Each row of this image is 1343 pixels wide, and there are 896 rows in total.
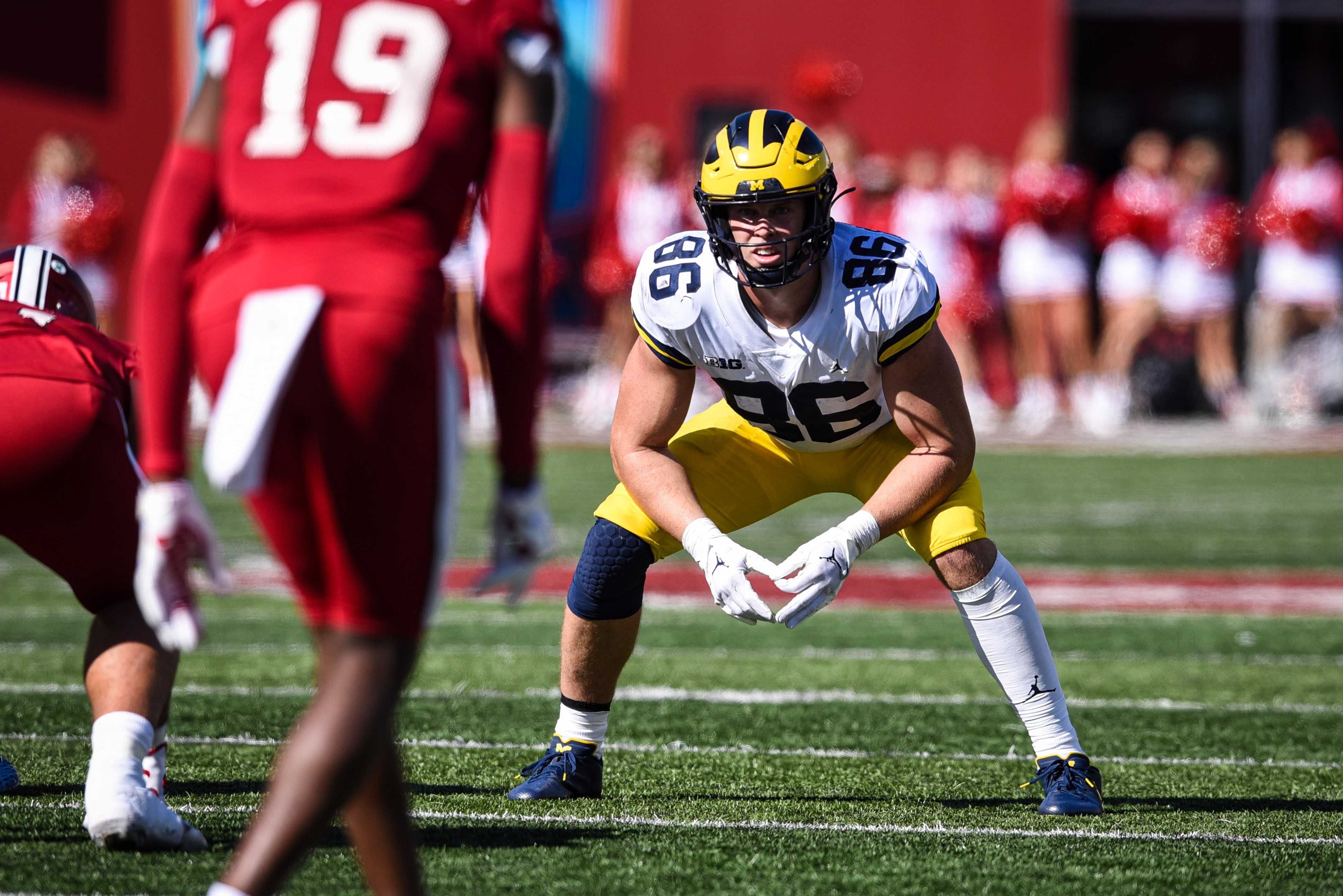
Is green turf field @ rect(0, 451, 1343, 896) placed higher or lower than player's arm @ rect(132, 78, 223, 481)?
lower

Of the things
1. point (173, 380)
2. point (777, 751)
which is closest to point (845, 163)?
point (777, 751)

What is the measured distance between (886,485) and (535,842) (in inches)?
43.2

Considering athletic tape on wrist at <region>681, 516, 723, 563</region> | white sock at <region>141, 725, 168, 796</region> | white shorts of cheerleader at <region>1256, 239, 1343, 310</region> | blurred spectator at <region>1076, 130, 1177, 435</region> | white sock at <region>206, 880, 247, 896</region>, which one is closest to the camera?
white sock at <region>206, 880, 247, 896</region>

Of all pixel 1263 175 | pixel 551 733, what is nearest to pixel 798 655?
pixel 551 733

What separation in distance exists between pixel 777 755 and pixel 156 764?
5.37ft

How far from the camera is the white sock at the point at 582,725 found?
3871 millimetres

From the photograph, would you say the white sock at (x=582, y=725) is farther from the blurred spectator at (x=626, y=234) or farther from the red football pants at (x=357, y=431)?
the blurred spectator at (x=626, y=234)

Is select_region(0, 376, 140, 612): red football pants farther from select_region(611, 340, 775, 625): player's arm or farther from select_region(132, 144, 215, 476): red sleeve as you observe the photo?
select_region(611, 340, 775, 625): player's arm

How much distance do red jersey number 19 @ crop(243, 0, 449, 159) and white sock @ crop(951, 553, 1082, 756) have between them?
6.34 ft

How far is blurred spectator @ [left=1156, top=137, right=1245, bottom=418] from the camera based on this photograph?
14016 mm

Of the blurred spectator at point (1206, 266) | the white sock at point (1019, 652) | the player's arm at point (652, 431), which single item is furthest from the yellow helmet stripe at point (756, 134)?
the blurred spectator at point (1206, 266)

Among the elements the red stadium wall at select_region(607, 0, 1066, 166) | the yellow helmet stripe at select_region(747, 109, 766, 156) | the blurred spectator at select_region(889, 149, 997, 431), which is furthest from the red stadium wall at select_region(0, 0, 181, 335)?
the yellow helmet stripe at select_region(747, 109, 766, 156)

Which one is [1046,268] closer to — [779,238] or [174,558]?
[779,238]

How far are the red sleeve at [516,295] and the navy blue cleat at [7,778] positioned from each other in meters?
1.98
